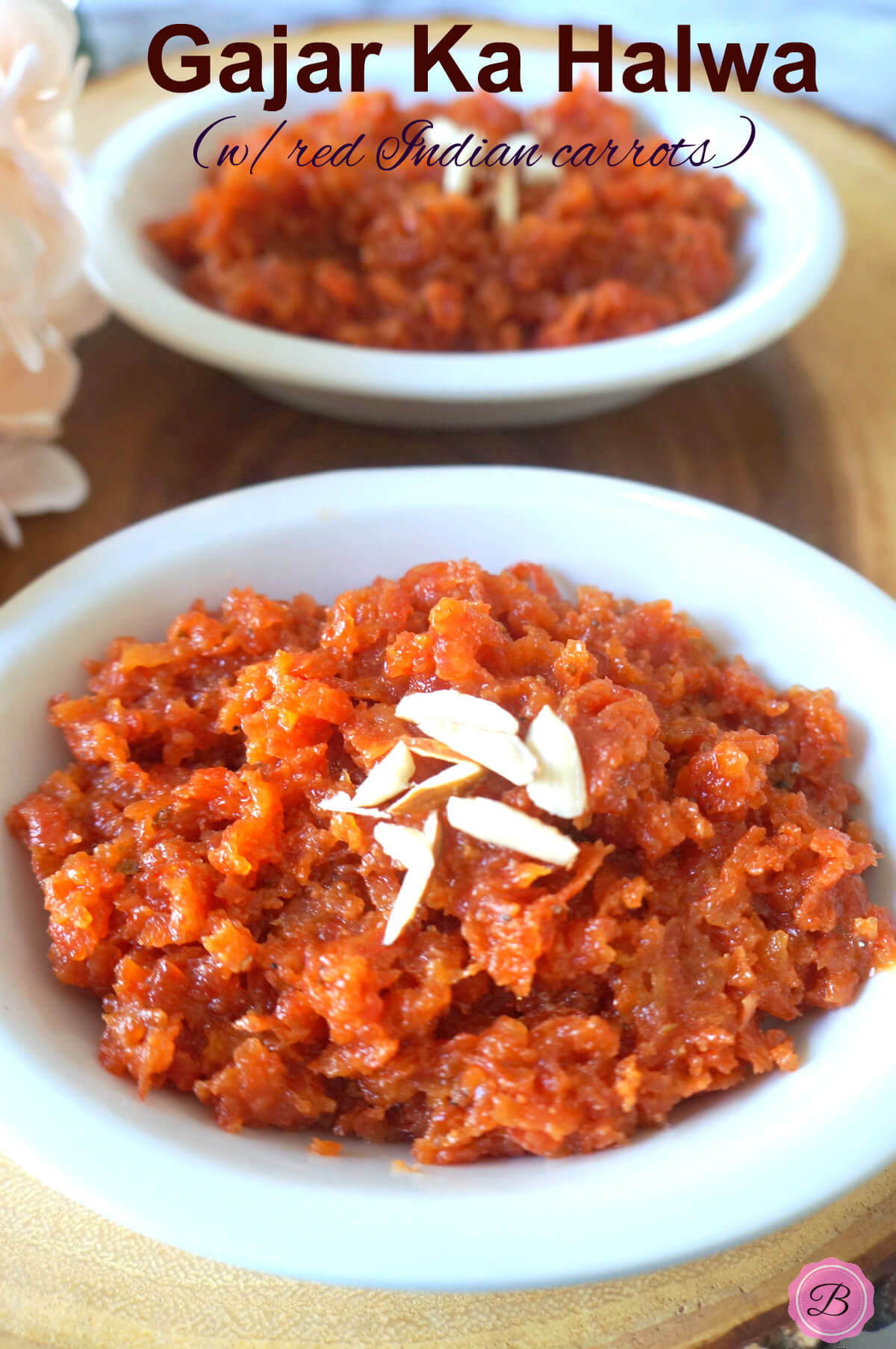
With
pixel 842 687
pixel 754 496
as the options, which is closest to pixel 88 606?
pixel 842 687

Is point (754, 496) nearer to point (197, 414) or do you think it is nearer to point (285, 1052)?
point (197, 414)

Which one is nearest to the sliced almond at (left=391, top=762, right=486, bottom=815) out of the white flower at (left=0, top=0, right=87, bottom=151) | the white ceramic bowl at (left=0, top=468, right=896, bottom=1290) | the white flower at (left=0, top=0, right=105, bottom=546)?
the white ceramic bowl at (left=0, top=468, right=896, bottom=1290)

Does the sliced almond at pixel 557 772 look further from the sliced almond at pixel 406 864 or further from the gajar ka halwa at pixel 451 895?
the sliced almond at pixel 406 864

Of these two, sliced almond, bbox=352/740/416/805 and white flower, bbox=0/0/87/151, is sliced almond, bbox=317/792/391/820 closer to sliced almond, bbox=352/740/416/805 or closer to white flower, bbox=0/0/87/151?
sliced almond, bbox=352/740/416/805

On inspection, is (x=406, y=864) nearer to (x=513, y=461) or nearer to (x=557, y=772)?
(x=557, y=772)

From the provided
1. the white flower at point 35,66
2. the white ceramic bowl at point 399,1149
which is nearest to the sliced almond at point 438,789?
the white ceramic bowl at point 399,1149

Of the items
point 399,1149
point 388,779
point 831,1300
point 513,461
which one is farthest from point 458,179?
point 831,1300
